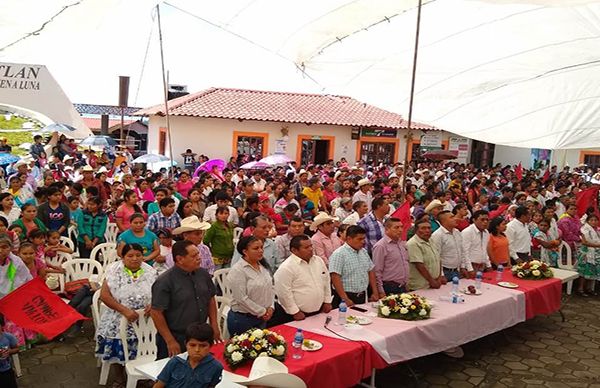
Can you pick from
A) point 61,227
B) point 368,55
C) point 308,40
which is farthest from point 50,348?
point 368,55

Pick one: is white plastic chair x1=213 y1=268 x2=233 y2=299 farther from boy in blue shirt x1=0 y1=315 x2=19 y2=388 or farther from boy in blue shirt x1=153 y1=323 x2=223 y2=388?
boy in blue shirt x1=153 y1=323 x2=223 y2=388

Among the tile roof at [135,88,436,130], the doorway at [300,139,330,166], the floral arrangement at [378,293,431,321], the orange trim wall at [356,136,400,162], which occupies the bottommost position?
the floral arrangement at [378,293,431,321]

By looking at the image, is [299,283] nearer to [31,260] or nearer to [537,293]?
[31,260]

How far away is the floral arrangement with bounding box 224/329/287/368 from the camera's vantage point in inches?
→ 165

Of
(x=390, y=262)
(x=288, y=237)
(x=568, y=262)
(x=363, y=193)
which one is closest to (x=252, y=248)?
(x=288, y=237)

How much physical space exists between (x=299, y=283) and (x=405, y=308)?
1.06m

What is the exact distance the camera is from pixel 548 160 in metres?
28.9

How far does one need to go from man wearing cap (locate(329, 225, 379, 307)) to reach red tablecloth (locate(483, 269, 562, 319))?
2220 mm

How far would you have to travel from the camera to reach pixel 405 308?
17.9 feet

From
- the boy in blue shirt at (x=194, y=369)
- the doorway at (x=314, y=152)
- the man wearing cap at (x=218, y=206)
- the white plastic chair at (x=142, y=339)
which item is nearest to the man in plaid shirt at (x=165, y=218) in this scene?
the man wearing cap at (x=218, y=206)

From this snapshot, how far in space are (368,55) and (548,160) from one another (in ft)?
82.7

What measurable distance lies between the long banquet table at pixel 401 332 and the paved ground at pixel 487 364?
445 millimetres

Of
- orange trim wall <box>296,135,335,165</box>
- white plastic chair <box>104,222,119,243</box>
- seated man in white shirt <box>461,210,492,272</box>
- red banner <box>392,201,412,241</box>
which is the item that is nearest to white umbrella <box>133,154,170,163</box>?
white plastic chair <box>104,222,119,243</box>

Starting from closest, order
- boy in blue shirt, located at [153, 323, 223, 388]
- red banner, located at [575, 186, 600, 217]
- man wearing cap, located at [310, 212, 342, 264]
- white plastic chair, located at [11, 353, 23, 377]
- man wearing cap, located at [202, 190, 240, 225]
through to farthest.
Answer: boy in blue shirt, located at [153, 323, 223, 388] < white plastic chair, located at [11, 353, 23, 377] < man wearing cap, located at [310, 212, 342, 264] < man wearing cap, located at [202, 190, 240, 225] < red banner, located at [575, 186, 600, 217]
